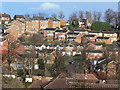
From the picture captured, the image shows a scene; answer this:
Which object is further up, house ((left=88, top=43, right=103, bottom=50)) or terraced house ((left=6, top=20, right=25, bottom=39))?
terraced house ((left=6, top=20, right=25, bottom=39))

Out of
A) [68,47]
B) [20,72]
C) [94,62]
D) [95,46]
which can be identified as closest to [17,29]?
[68,47]

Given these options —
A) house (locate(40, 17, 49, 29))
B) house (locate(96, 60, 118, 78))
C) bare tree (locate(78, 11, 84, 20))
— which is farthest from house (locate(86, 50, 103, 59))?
bare tree (locate(78, 11, 84, 20))

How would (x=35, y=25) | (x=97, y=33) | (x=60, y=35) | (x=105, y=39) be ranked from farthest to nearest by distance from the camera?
1. (x=35, y=25)
2. (x=97, y=33)
3. (x=60, y=35)
4. (x=105, y=39)

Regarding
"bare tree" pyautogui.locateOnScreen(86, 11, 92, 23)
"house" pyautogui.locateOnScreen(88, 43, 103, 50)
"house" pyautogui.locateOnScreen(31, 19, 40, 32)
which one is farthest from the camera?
"bare tree" pyautogui.locateOnScreen(86, 11, 92, 23)

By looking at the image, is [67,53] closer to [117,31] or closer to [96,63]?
[96,63]

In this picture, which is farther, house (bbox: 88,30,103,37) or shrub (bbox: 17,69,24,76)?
house (bbox: 88,30,103,37)

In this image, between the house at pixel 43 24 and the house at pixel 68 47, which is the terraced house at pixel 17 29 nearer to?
the house at pixel 43 24

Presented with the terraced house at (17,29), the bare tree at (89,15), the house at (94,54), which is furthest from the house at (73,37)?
the bare tree at (89,15)

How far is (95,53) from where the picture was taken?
64.3 ft

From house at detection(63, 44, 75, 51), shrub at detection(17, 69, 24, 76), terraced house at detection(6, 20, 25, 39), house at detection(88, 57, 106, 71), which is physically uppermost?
terraced house at detection(6, 20, 25, 39)

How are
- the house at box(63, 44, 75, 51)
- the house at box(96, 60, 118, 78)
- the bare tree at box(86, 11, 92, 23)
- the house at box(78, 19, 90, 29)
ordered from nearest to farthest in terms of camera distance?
the house at box(96, 60, 118, 78)
the house at box(63, 44, 75, 51)
the house at box(78, 19, 90, 29)
the bare tree at box(86, 11, 92, 23)

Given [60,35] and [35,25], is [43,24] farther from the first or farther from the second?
[60,35]

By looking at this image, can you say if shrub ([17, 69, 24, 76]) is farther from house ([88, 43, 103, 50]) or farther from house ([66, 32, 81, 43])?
house ([66, 32, 81, 43])

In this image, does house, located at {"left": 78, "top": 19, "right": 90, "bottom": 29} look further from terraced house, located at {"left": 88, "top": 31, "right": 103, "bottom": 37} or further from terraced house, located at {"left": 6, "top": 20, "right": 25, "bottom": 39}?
terraced house, located at {"left": 6, "top": 20, "right": 25, "bottom": 39}
